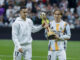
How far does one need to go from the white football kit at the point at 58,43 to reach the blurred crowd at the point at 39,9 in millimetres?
12737

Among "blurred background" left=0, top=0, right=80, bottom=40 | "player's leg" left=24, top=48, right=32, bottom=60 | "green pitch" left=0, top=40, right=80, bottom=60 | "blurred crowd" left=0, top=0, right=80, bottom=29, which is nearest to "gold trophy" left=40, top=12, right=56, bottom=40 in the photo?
"player's leg" left=24, top=48, right=32, bottom=60

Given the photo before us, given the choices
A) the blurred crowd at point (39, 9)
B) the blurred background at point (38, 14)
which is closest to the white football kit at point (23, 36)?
the blurred background at point (38, 14)

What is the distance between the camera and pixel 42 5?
25141 mm

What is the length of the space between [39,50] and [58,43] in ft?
26.8

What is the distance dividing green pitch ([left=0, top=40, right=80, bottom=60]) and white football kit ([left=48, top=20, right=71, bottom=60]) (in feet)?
18.7

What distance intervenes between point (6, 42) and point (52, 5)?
5.51 m

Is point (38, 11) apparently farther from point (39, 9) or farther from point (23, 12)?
point (23, 12)

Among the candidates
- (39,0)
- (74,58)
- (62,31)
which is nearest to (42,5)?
(39,0)

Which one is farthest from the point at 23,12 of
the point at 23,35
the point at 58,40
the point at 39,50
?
the point at 39,50

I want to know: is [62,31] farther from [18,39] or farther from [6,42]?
[6,42]

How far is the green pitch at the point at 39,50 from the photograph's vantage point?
1634 centimetres

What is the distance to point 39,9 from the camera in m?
24.6

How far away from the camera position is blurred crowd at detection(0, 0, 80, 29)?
23734 millimetres

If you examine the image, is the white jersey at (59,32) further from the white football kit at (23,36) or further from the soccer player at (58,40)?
the white football kit at (23,36)
